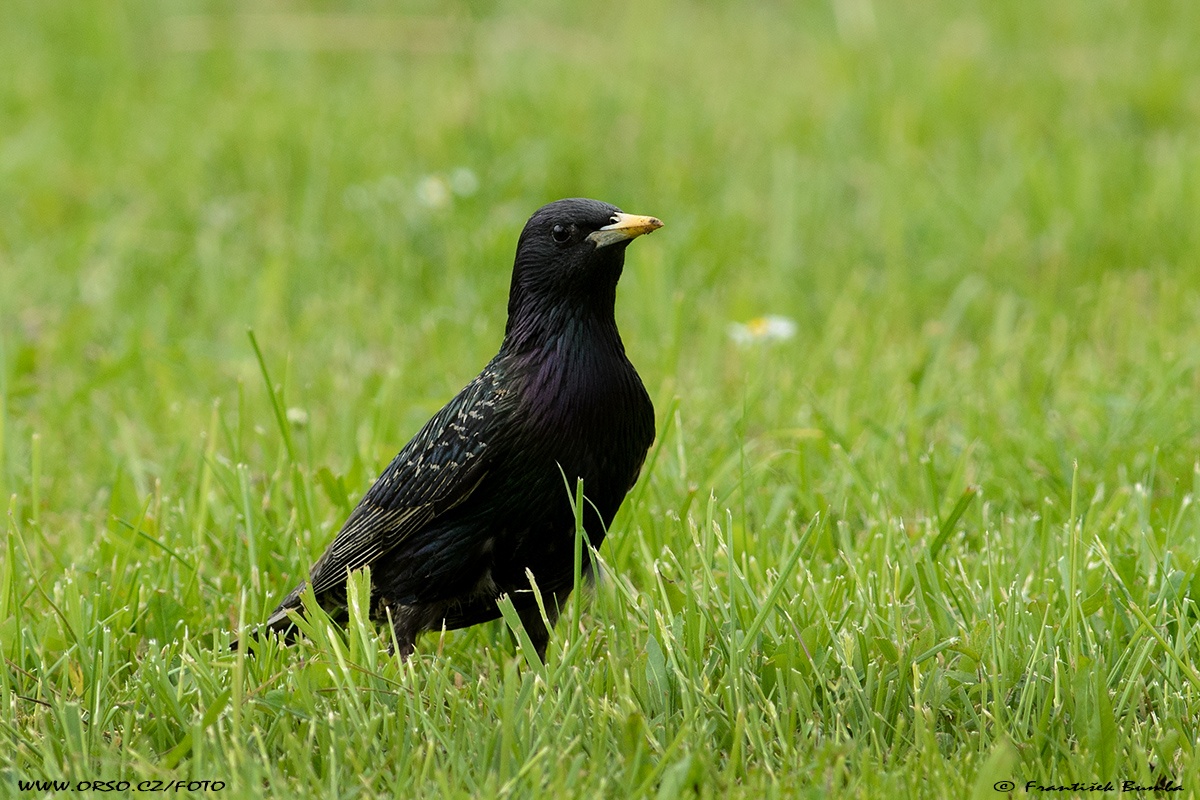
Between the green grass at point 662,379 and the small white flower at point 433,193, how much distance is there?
35mm

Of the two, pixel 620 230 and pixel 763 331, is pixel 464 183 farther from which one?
→ pixel 620 230

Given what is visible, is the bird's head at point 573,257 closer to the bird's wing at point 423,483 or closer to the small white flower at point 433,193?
the bird's wing at point 423,483

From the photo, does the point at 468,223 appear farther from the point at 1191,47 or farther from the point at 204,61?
the point at 1191,47

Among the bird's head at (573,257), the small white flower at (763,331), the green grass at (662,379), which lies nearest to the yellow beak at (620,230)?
the bird's head at (573,257)

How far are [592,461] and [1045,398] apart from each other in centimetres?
231

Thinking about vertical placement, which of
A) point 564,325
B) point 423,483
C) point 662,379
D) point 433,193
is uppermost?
point 433,193

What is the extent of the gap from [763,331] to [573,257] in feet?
7.03

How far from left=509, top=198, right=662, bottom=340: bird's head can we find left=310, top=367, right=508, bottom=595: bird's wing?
0.72 feet

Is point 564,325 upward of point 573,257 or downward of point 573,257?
downward

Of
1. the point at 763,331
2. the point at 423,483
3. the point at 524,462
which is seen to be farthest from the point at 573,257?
the point at 763,331

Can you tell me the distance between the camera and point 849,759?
2.77 m

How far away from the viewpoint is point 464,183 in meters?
6.36

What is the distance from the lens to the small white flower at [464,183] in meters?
6.30

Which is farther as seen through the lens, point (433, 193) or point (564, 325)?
point (433, 193)
